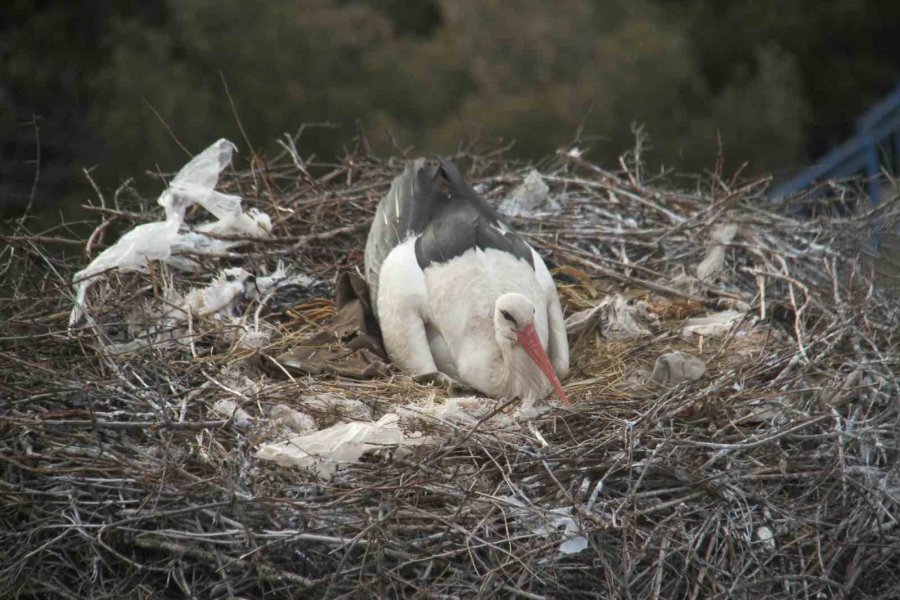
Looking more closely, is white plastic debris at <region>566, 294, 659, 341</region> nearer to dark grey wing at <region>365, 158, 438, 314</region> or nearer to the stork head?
the stork head

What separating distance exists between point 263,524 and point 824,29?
53.0 ft

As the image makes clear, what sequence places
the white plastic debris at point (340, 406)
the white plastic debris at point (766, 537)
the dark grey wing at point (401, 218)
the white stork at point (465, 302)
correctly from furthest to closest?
1. the dark grey wing at point (401, 218)
2. the white stork at point (465, 302)
3. the white plastic debris at point (340, 406)
4. the white plastic debris at point (766, 537)

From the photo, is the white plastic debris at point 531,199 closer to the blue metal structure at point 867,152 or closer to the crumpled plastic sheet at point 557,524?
the blue metal structure at point 867,152

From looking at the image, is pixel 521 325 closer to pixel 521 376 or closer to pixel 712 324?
pixel 521 376

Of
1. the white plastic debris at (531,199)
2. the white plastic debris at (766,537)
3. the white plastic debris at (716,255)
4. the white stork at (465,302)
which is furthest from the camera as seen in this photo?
the white plastic debris at (531,199)

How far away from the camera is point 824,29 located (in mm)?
18484

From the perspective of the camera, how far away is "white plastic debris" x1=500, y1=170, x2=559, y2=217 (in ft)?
21.3

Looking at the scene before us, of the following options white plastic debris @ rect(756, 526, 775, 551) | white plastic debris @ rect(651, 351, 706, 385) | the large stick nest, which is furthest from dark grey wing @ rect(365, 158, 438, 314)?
white plastic debris @ rect(756, 526, 775, 551)

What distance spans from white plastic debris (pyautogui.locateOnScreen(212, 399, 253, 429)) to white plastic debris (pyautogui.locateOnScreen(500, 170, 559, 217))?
2270 millimetres

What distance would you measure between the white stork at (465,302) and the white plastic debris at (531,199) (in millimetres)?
852

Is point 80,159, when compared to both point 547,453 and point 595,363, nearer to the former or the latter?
point 595,363

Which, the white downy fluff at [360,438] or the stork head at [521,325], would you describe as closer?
the white downy fluff at [360,438]

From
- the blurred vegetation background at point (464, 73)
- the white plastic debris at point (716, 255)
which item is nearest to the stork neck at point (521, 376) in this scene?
the white plastic debris at point (716, 255)

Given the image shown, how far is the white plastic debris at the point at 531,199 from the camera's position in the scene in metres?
6.50
